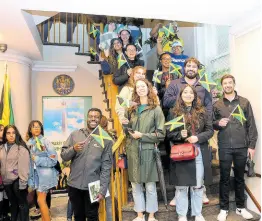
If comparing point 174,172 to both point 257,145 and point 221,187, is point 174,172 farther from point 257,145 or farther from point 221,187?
point 257,145

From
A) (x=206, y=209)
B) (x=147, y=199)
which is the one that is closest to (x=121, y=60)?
(x=147, y=199)

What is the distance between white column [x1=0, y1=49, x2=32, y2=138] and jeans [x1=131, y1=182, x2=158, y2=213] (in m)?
3.19

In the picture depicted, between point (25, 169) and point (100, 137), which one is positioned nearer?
point (100, 137)

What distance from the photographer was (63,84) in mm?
6520

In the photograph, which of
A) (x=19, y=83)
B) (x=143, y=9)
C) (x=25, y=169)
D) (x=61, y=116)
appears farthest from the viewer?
(x=61, y=116)

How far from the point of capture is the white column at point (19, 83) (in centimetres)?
515

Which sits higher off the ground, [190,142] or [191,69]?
[191,69]

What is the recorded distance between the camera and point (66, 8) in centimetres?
294

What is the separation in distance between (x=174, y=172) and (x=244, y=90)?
142cm

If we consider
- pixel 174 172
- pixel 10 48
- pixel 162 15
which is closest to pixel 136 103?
pixel 174 172

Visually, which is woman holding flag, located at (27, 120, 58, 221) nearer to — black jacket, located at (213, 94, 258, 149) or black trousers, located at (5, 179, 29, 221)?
black trousers, located at (5, 179, 29, 221)

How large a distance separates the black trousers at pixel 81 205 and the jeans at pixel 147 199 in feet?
1.40

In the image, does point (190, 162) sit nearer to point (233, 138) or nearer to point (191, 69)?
point (233, 138)

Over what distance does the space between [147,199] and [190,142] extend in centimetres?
72
